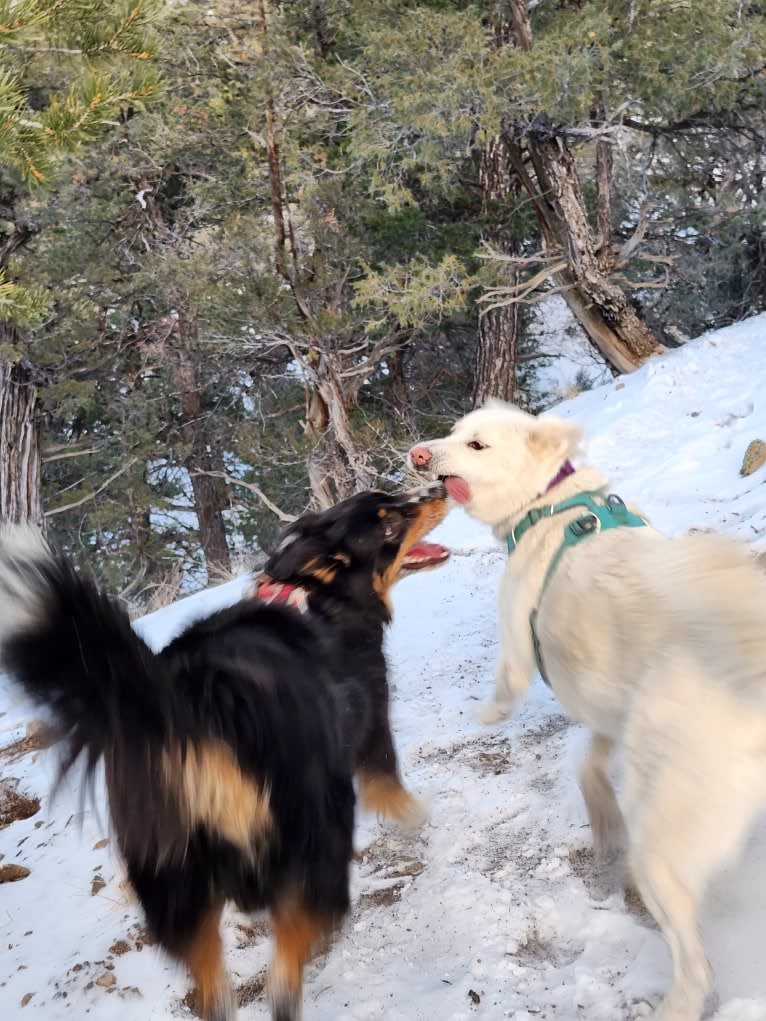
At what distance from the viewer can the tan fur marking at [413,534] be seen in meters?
3.37

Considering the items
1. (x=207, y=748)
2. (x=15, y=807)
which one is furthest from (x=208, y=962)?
(x=15, y=807)

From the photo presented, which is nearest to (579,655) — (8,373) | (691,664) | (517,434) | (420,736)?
(691,664)

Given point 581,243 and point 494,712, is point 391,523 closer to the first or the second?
point 494,712

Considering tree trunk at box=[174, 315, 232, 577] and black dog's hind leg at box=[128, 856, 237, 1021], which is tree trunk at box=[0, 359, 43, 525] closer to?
tree trunk at box=[174, 315, 232, 577]

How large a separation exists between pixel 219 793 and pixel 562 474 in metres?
1.73

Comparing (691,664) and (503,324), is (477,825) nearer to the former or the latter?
(691,664)

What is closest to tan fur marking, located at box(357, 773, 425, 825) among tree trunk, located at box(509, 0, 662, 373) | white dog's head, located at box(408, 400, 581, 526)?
white dog's head, located at box(408, 400, 581, 526)

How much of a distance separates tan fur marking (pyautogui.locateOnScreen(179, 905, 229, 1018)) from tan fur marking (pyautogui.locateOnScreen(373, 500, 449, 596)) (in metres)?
1.51

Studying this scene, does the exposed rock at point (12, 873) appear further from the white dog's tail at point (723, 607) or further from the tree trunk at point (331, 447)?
the tree trunk at point (331, 447)

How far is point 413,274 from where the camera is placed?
962 centimetres

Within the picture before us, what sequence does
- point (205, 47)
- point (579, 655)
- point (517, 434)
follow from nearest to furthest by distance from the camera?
1. point (579, 655)
2. point (517, 434)
3. point (205, 47)

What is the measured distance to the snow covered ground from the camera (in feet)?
7.23

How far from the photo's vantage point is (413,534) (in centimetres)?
344

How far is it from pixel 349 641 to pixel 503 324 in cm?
879
